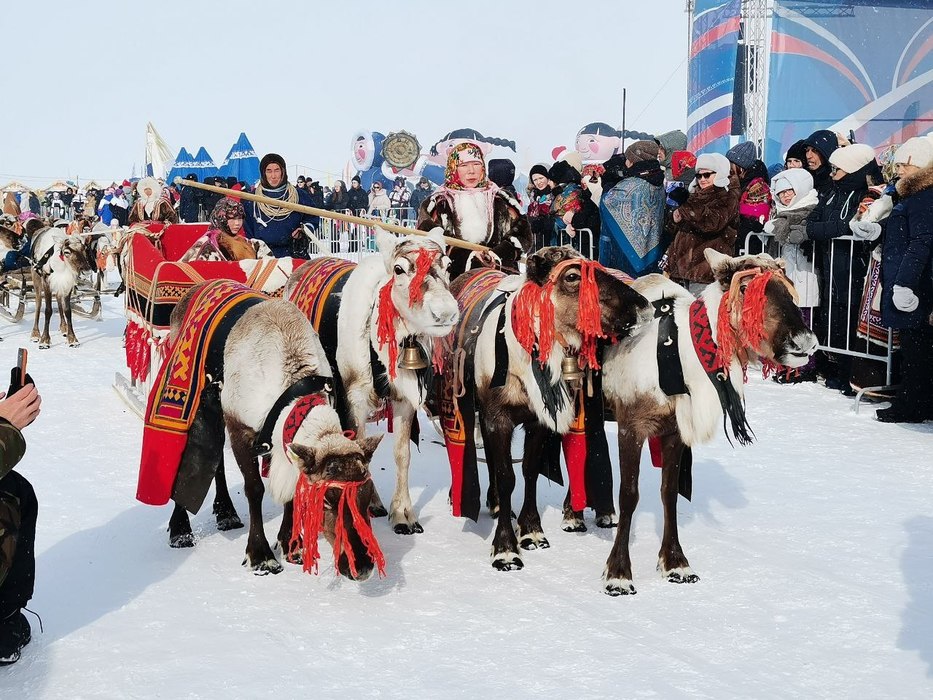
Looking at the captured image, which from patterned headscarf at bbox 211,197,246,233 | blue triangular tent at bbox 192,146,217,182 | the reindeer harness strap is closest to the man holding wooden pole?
patterned headscarf at bbox 211,197,246,233

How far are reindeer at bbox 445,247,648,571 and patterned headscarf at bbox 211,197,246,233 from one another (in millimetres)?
3260

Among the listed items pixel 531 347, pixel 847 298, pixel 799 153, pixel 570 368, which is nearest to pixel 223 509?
pixel 531 347

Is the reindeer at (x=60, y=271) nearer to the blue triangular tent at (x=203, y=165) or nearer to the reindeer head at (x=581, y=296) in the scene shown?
the reindeer head at (x=581, y=296)

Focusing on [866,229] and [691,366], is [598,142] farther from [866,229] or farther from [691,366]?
[691,366]

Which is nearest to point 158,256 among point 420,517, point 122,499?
point 122,499

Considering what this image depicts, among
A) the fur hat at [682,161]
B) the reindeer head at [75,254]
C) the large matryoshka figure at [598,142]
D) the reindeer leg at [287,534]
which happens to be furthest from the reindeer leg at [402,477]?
the large matryoshka figure at [598,142]

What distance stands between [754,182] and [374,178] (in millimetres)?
25194

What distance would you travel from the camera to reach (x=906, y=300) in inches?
283

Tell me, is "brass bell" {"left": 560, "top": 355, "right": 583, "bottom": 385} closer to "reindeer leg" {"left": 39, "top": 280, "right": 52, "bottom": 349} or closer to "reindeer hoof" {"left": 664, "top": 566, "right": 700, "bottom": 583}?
"reindeer hoof" {"left": 664, "top": 566, "right": 700, "bottom": 583}

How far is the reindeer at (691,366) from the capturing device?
421cm

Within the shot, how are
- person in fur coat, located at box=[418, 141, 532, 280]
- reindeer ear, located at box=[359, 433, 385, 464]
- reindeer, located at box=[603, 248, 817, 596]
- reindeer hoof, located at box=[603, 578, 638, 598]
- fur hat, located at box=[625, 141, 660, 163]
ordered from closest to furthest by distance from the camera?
reindeer ear, located at box=[359, 433, 385, 464], reindeer, located at box=[603, 248, 817, 596], reindeer hoof, located at box=[603, 578, 638, 598], person in fur coat, located at box=[418, 141, 532, 280], fur hat, located at box=[625, 141, 660, 163]

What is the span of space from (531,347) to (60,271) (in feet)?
31.1

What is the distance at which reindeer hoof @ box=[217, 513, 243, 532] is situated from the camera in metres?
5.43

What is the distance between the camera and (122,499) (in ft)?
19.6
